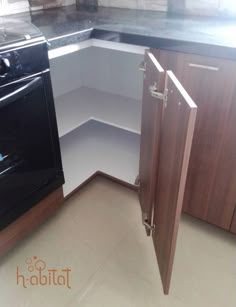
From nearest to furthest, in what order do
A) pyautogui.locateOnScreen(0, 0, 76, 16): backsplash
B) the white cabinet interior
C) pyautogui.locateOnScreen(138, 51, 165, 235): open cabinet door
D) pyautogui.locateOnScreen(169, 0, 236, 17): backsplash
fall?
pyautogui.locateOnScreen(138, 51, 165, 235): open cabinet door → pyautogui.locateOnScreen(169, 0, 236, 17): backsplash → pyautogui.locateOnScreen(0, 0, 76, 16): backsplash → the white cabinet interior

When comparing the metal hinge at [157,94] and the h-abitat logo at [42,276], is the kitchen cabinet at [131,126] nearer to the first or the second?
the metal hinge at [157,94]

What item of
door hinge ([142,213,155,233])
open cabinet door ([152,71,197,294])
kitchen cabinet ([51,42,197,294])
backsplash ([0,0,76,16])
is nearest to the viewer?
open cabinet door ([152,71,197,294])

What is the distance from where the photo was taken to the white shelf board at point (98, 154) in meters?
1.62

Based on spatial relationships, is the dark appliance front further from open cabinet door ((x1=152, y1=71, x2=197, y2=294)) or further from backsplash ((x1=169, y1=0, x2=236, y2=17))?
backsplash ((x1=169, y1=0, x2=236, y2=17))

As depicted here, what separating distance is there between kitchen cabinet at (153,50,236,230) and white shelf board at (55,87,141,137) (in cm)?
46

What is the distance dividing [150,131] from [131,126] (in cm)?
43

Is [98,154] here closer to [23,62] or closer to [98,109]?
[98,109]

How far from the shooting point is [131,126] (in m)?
1.54

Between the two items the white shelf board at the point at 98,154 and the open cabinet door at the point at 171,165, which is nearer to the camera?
the open cabinet door at the point at 171,165

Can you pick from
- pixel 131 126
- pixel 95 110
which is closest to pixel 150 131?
pixel 131 126

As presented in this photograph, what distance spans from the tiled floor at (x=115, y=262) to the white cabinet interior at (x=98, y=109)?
22cm

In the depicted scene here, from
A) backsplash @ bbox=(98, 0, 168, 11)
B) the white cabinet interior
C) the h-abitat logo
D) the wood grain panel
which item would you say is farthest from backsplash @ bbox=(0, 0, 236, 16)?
the h-abitat logo

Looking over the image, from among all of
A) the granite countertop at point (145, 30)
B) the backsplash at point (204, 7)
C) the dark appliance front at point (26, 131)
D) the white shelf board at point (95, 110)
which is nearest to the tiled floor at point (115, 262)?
the dark appliance front at point (26, 131)

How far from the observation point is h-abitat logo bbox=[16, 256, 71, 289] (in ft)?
3.81
